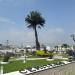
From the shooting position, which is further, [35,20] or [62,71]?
[35,20]

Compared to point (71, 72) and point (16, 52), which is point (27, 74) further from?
point (16, 52)

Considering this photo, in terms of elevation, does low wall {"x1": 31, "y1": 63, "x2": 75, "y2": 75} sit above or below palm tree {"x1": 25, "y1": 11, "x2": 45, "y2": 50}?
below

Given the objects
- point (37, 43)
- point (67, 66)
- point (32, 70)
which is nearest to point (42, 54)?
point (37, 43)

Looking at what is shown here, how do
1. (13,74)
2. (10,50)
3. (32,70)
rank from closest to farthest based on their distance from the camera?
(13,74) < (32,70) < (10,50)

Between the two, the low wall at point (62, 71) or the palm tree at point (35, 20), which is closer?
the low wall at point (62, 71)

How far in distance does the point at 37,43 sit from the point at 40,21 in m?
4.12

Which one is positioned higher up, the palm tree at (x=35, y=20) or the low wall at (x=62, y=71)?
the palm tree at (x=35, y=20)

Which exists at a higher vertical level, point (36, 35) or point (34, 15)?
point (34, 15)

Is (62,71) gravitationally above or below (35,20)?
below

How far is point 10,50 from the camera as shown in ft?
93.8

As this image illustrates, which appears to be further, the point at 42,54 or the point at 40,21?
the point at 40,21

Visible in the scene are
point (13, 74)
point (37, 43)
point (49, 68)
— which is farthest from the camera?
point (37, 43)

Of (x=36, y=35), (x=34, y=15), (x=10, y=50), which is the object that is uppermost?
(x=34, y=15)

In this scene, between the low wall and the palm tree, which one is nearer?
the low wall
